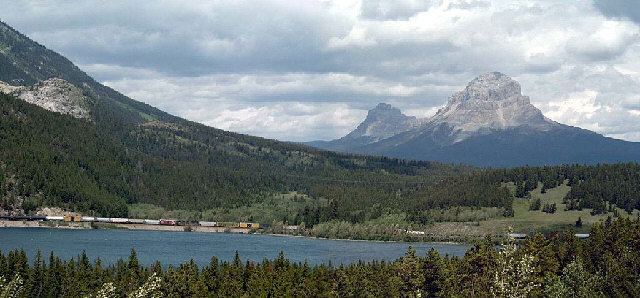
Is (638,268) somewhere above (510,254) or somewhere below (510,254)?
below

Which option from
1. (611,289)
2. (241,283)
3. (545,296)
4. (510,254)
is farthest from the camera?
(241,283)

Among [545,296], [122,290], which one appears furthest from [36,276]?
[545,296]

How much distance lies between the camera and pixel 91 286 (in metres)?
196

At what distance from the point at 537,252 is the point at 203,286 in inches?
3172

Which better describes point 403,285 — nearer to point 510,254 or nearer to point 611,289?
point 611,289

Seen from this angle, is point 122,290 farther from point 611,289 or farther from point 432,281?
point 611,289

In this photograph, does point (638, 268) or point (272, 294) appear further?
point (638, 268)

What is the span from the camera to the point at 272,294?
18275 centimetres

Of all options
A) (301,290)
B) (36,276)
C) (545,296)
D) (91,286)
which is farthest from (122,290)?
(545,296)

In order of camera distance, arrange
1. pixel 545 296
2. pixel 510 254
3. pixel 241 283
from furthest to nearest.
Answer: pixel 241 283
pixel 545 296
pixel 510 254

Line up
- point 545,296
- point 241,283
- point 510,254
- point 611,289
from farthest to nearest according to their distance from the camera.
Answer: point 241,283
point 611,289
point 545,296
point 510,254

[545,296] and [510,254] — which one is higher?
[510,254]

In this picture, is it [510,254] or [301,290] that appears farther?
[301,290]

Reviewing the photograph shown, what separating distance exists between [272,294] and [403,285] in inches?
1249
